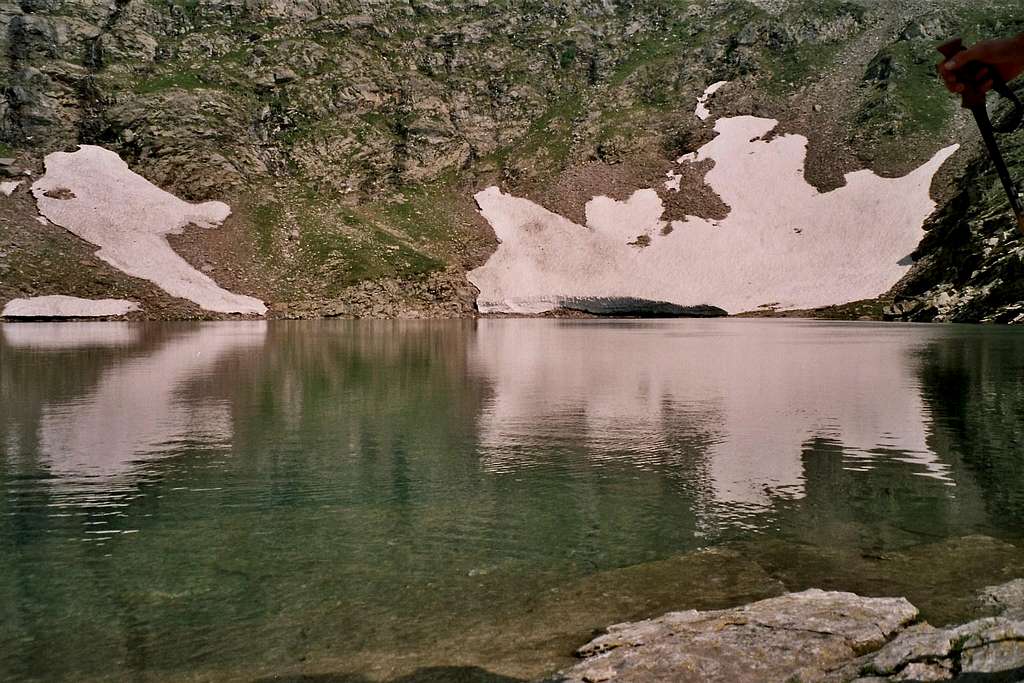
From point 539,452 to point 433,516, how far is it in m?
5.69

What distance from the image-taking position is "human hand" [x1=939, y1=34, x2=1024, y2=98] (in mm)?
4395

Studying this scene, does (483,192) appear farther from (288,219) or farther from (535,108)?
(288,219)

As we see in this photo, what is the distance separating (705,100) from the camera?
449 feet

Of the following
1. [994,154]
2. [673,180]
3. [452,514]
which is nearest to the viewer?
[994,154]

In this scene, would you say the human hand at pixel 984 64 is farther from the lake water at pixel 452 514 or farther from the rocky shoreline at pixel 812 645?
the lake water at pixel 452 514

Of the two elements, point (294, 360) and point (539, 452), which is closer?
point (539, 452)

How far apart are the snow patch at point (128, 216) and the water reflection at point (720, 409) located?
5794 cm

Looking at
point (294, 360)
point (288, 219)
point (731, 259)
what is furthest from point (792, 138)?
Answer: point (294, 360)

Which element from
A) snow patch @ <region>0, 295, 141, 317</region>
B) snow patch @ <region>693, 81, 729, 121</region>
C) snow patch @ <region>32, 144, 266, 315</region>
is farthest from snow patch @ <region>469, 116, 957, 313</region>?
snow patch @ <region>0, 295, 141, 317</region>

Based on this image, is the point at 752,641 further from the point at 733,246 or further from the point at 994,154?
the point at 733,246

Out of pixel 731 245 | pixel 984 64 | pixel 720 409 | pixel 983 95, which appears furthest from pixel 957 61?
pixel 731 245

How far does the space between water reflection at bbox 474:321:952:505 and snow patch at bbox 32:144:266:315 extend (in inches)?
2281

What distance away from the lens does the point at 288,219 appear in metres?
106

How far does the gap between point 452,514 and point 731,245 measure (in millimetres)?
102882
